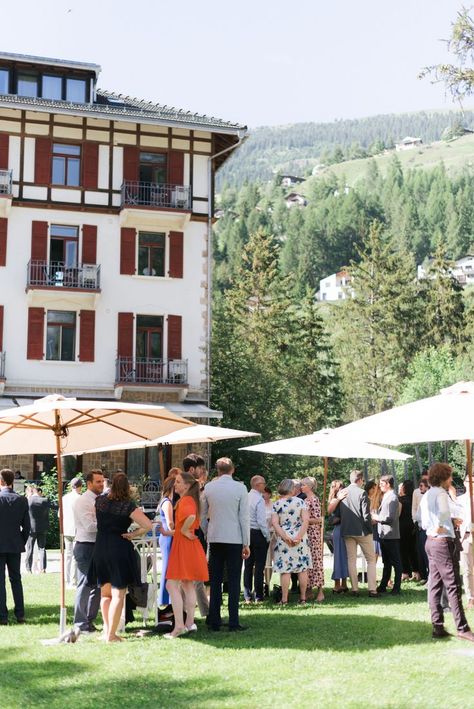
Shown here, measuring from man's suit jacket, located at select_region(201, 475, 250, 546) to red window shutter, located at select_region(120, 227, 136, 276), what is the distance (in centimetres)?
2373

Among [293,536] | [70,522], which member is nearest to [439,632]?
[293,536]

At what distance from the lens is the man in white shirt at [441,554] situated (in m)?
9.84

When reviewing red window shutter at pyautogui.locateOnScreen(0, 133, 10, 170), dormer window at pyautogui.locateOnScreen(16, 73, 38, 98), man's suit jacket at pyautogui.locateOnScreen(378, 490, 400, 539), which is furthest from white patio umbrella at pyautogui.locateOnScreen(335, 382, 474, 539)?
dormer window at pyautogui.locateOnScreen(16, 73, 38, 98)

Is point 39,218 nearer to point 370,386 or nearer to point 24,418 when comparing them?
point 24,418

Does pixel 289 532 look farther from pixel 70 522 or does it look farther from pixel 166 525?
pixel 70 522

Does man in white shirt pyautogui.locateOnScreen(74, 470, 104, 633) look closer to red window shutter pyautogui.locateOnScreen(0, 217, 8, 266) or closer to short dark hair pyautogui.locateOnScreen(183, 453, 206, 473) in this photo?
short dark hair pyautogui.locateOnScreen(183, 453, 206, 473)

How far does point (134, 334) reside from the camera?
34.0 meters

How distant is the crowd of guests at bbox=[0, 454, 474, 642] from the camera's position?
1007 centimetres

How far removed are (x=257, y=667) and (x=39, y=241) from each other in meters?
26.8

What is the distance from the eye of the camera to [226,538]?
1096 centimetres

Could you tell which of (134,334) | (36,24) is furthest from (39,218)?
(36,24)

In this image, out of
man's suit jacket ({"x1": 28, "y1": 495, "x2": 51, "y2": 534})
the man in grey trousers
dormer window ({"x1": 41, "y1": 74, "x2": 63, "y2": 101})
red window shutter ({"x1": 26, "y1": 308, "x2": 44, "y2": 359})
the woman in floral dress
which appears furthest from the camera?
dormer window ({"x1": 41, "y1": 74, "x2": 63, "y2": 101})

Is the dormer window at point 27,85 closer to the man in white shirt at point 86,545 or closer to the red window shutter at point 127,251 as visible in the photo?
the red window shutter at point 127,251

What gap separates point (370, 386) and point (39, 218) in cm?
3169
